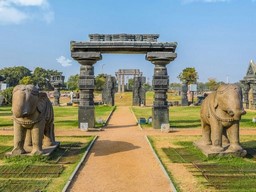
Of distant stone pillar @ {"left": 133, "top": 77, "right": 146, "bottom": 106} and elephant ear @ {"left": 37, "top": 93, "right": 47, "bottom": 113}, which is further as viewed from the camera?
distant stone pillar @ {"left": 133, "top": 77, "right": 146, "bottom": 106}

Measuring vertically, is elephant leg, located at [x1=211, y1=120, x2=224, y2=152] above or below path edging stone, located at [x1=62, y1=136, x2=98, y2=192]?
above

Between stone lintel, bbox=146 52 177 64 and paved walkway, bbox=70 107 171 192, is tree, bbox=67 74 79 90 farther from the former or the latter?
paved walkway, bbox=70 107 171 192

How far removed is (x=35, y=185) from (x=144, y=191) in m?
2.73

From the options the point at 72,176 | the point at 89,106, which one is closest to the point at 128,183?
the point at 72,176

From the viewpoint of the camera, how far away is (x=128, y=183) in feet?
26.8

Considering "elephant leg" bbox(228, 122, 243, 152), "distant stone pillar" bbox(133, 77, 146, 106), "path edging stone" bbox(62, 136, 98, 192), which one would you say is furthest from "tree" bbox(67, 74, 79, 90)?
"elephant leg" bbox(228, 122, 243, 152)

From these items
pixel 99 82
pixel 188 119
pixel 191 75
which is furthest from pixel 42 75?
pixel 188 119

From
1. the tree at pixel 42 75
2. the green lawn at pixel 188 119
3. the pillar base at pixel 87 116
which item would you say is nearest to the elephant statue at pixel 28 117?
the pillar base at pixel 87 116

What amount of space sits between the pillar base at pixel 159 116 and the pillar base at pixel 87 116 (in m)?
3.89

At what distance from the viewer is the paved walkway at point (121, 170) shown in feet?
25.7

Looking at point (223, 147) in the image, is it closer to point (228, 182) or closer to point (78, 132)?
point (228, 182)

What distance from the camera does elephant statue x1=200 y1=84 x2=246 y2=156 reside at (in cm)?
1016

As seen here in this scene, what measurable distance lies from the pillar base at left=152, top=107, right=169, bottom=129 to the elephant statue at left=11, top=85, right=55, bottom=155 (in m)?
9.27

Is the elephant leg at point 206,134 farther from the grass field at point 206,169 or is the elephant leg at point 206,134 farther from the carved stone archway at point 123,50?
the carved stone archway at point 123,50
